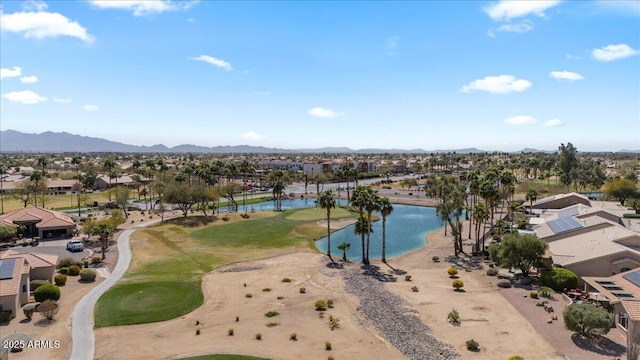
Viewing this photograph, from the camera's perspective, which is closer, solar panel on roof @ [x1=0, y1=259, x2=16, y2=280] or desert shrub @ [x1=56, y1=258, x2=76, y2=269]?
solar panel on roof @ [x1=0, y1=259, x2=16, y2=280]

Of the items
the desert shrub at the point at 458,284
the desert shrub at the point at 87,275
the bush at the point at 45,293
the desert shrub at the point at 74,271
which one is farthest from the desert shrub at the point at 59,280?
the desert shrub at the point at 458,284

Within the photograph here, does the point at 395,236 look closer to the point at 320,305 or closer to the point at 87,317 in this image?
the point at 320,305

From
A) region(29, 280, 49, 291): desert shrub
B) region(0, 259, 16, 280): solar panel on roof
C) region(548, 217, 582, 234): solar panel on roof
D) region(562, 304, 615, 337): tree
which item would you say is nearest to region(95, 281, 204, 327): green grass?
region(29, 280, 49, 291): desert shrub

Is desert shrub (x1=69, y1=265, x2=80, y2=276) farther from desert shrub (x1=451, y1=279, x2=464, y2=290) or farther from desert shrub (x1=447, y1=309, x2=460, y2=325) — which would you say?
desert shrub (x1=451, y1=279, x2=464, y2=290)

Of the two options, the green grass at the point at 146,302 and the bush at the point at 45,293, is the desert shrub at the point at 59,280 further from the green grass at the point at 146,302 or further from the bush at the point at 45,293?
the green grass at the point at 146,302

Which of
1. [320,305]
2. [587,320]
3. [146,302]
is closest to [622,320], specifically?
[587,320]

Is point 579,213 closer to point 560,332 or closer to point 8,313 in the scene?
point 560,332
